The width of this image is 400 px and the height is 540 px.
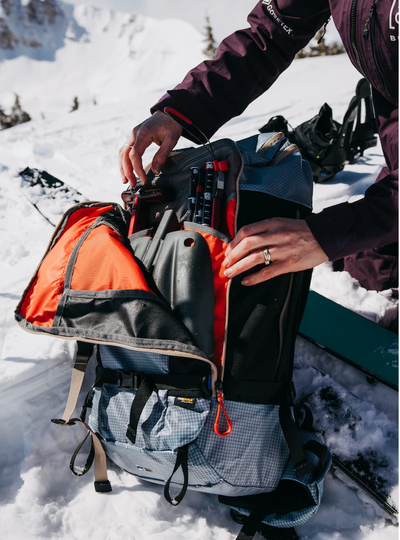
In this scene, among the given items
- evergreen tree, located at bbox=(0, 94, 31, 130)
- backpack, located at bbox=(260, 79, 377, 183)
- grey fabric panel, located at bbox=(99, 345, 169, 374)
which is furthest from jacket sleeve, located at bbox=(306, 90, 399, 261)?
evergreen tree, located at bbox=(0, 94, 31, 130)

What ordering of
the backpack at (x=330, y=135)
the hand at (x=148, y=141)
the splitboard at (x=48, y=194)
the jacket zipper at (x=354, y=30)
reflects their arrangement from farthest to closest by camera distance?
the backpack at (x=330, y=135), the splitboard at (x=48, y=194), the hand at (x=148, y=141), the jacket zipper at (x=354, y=30)

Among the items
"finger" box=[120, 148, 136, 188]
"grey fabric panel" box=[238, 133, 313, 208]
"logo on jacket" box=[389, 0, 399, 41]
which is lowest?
"grey fabric panel" box=[238, 133, 313, 208]

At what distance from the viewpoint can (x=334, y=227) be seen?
3.20 ft

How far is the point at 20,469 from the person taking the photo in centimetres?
132

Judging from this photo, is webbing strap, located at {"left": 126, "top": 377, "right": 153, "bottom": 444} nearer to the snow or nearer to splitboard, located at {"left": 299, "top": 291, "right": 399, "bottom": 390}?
the snow

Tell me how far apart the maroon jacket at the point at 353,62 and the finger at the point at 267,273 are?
14 centimetres

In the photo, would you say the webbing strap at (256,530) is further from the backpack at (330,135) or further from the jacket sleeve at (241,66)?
the backpack at (330,135)

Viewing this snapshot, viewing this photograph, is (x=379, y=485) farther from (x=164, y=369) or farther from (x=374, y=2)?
(x=374, y=2)

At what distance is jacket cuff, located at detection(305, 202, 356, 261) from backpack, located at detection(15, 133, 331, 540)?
9.4 inches

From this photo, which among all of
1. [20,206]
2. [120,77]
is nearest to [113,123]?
[20,206]

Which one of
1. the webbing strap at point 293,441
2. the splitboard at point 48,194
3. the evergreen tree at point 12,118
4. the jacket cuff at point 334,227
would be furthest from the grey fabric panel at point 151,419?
the evergreen tree at point 12,118

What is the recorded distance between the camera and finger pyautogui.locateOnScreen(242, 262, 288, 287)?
3.39ft

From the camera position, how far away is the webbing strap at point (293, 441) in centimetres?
113

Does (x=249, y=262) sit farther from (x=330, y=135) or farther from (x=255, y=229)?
(x=330, y=135)
